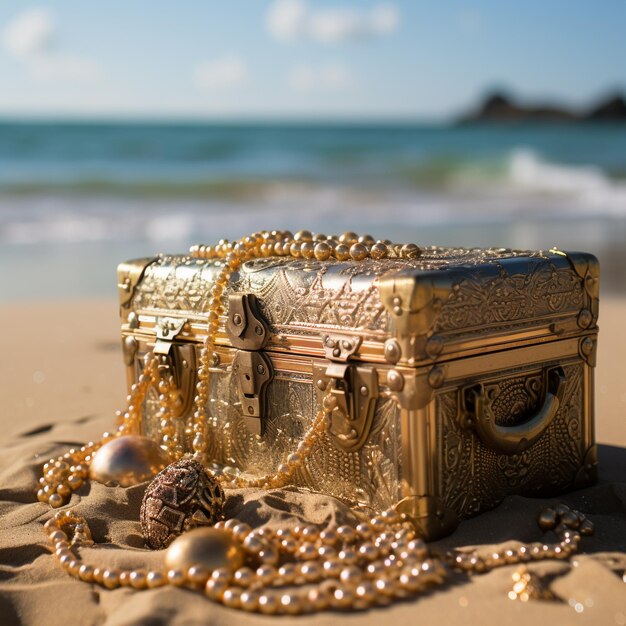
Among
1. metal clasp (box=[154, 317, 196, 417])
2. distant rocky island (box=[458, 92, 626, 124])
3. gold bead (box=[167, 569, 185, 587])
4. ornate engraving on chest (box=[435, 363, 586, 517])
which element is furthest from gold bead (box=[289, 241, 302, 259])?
distant rocky island (box=[458, 92, 626, 124])

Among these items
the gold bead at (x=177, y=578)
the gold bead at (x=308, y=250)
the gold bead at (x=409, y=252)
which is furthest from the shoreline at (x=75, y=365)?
the gold bead at (x=177, y=578)

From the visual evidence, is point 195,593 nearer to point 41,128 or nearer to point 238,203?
point 238,203

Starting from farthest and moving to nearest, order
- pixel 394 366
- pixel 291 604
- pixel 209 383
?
pixel 209 383 → pixel 394 366 → pixel 291 604

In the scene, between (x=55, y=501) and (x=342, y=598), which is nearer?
(x=342, y=598)

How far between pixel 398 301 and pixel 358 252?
18.4 inches

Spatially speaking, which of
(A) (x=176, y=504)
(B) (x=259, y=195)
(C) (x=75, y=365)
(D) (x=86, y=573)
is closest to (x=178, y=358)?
(A) (x=176, y=504)

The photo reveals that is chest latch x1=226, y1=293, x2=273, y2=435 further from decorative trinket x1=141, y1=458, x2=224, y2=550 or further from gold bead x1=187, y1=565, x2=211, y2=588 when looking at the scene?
gold bead x1=187, y1=565, x2=211, y2=588

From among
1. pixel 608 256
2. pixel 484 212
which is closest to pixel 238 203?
pixel 484 212

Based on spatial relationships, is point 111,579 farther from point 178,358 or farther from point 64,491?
point 178,358

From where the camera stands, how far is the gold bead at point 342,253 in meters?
2.74

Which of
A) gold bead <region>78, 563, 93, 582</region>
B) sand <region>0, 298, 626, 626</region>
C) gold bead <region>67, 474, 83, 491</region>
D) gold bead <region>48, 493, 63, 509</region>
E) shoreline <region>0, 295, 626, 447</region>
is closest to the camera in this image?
sand <region>0, 298, 626, 626</region>

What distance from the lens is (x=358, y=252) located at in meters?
2.72

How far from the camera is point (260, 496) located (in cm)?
257

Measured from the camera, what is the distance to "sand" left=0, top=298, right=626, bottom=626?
6.47 ft
